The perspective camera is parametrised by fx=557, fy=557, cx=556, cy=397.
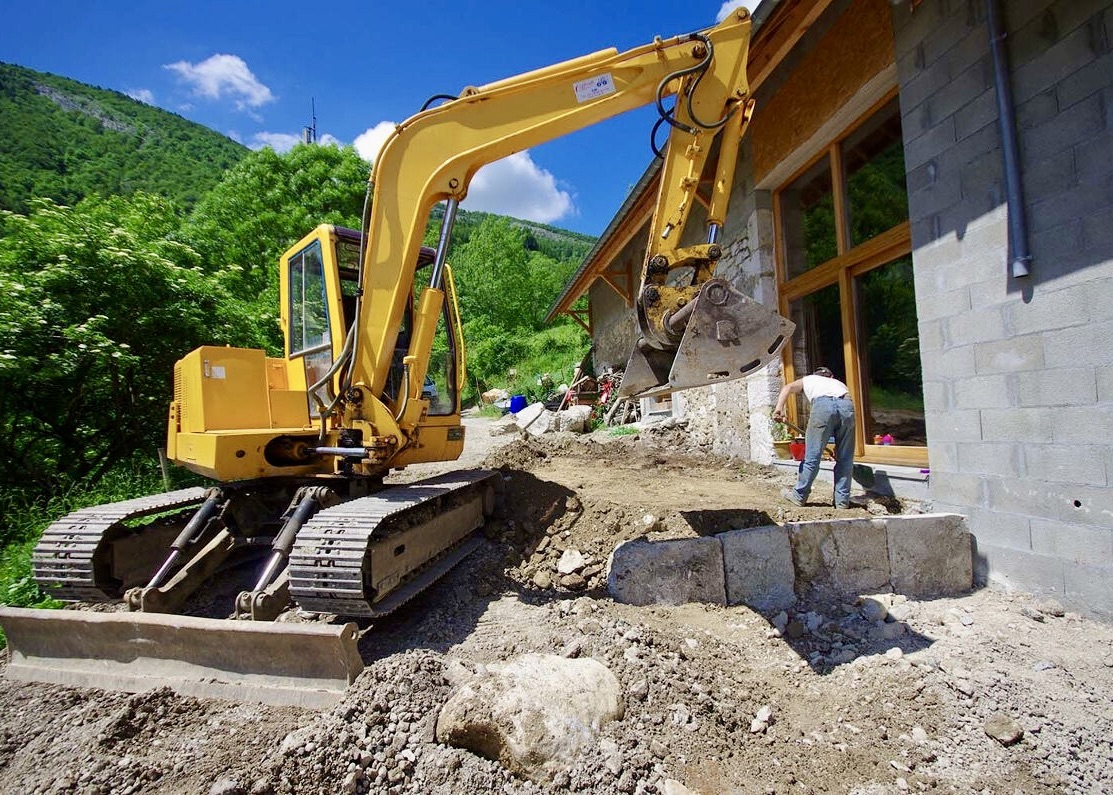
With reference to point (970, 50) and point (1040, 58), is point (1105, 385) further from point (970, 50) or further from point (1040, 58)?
point (970, 50)

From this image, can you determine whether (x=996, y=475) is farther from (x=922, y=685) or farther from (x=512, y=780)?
(x=512, y=780)

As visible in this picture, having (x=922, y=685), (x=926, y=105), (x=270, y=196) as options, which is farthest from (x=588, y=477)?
(x=270, y=196)

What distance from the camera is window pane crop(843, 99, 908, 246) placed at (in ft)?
15.2

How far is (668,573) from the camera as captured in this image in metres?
3.41

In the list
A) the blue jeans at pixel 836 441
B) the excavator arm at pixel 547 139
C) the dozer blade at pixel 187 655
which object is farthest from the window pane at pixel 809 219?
the dozer blade at pixel 187 655

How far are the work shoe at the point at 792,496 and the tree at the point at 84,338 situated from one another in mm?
7209

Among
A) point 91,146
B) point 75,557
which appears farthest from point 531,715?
point 91,146

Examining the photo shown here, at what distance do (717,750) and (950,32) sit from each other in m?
4.50

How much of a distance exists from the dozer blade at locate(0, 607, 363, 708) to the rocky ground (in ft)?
0.28

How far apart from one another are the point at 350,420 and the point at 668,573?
2212mm

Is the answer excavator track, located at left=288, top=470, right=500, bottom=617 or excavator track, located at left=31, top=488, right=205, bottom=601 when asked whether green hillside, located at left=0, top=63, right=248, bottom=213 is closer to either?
excavator track, located at left=31, top=488, right=205, bottom=601

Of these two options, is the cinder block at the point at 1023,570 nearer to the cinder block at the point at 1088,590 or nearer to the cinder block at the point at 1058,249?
the cinder block at the point at 1088,590

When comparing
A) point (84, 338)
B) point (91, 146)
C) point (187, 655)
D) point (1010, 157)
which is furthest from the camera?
point (91, 146)

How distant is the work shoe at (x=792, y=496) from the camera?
15.1ft
